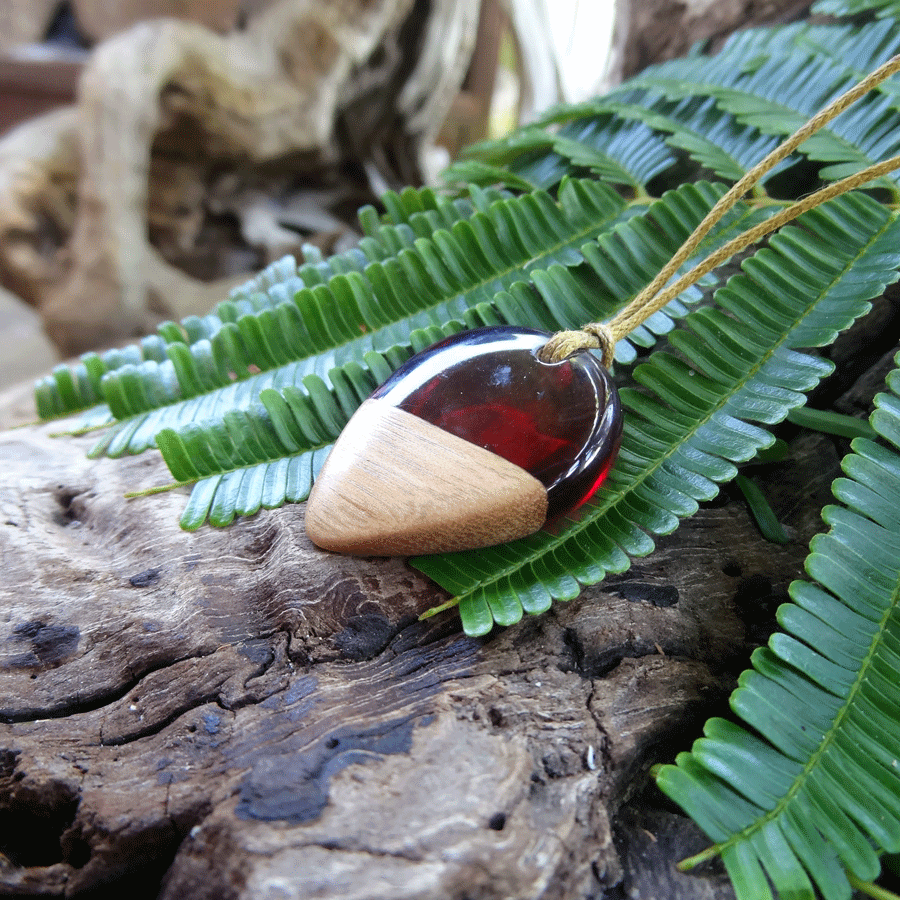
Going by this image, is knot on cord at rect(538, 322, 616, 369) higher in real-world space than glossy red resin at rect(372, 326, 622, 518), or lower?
higher

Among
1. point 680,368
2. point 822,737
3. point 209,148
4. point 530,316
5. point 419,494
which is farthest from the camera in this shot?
point 209,148

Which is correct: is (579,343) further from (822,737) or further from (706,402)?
(822,737)

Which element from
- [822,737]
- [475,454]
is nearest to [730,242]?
[475,454]

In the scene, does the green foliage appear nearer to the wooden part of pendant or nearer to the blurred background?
the wooden part of pendant

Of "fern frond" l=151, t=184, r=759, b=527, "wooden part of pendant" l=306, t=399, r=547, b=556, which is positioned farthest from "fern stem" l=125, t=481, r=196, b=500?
"wooden part of pendant" l=306, t=399, r=547, b=556

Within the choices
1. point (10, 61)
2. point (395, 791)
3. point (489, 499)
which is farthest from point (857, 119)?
point (10, 61)

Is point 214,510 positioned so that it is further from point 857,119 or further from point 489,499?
point 857,119

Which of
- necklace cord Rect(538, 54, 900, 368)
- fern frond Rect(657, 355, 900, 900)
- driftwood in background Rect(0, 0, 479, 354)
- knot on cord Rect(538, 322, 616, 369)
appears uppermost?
necklace cord Rect(538, 54, 900, 368)
